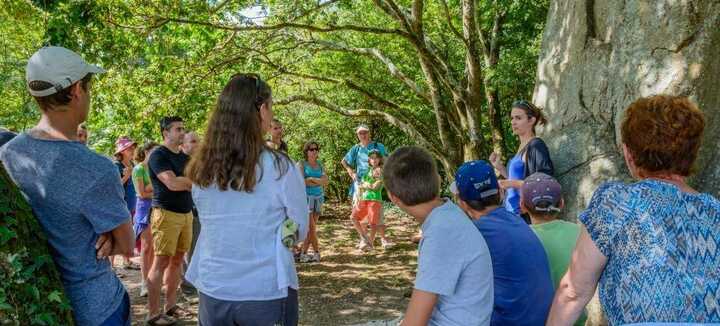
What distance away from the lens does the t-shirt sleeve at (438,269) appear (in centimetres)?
208

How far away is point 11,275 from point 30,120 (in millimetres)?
14109

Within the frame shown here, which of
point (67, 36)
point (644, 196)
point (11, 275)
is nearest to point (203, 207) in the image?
point (11, 275)

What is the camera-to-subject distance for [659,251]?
178cm

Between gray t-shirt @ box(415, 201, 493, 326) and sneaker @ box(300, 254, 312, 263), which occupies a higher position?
gray t-shirt @ box(415, 201, 493, 326)

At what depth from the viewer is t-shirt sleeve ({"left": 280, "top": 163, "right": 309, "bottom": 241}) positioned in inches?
95.0

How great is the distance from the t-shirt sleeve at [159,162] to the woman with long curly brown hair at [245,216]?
249 centimetres

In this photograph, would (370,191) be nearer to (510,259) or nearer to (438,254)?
(510,259)

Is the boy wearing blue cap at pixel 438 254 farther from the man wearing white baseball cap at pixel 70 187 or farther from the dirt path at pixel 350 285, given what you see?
the dirt path at pixel 350 285

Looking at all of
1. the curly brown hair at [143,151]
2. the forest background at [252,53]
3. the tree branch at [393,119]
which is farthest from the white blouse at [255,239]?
the tree branch at [393,119]

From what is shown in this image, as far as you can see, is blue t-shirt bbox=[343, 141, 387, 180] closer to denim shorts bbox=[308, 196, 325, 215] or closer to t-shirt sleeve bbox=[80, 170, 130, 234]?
denim shorts bbox=[308, 196, 325, 215]

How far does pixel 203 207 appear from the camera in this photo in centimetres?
251

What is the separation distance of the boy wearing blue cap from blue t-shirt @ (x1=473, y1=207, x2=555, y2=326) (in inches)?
11.9

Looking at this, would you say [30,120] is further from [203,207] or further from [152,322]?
[203,207]

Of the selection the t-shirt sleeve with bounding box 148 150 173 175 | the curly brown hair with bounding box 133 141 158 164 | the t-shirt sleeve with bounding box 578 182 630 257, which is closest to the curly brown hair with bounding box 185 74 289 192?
the t-shirt sleeve with bounding box 578 182 630 257
